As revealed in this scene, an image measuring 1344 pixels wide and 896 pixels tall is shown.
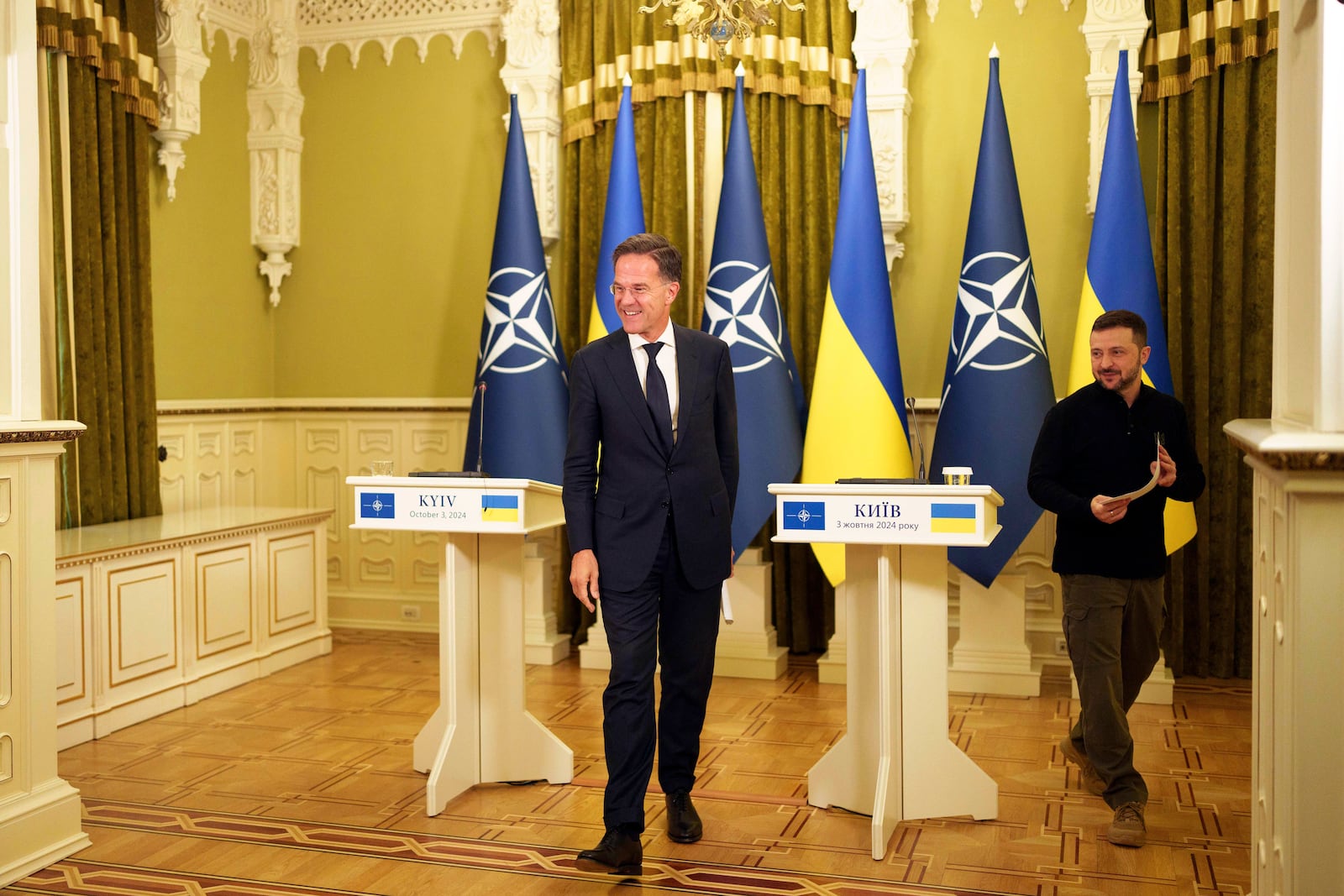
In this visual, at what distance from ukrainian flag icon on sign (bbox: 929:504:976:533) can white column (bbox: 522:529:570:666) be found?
305 centimetres

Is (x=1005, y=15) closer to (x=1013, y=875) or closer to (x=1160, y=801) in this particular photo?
(x=1160, y=801)

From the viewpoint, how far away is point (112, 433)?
18.3 feet

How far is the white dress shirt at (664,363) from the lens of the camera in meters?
3.20

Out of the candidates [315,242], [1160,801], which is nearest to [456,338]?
[315,242]

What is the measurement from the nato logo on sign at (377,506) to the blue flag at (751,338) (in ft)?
6.29

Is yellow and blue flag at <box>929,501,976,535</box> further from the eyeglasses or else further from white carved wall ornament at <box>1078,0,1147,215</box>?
white carved wall ornament at <box>1078,0,1147,215</box>

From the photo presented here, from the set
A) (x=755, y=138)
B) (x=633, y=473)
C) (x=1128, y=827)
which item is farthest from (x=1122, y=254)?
(x=633, y=473)

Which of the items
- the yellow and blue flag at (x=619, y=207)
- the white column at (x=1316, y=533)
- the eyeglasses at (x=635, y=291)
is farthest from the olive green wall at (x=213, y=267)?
the white column at (x=1316, y=533)

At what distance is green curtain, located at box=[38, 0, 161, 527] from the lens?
5332 millimetres

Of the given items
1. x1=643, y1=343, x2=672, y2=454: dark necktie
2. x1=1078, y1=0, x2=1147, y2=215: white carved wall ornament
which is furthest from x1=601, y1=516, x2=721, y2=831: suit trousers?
x1=1078, y1=0, x2=1147, y2=215: white carved wall ornament

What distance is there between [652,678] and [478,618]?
2.92ft

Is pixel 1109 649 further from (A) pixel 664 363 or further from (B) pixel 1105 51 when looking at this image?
(B) pixel 1105 51

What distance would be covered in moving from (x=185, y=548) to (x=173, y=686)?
1.94ft

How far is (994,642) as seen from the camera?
17.3 ft
